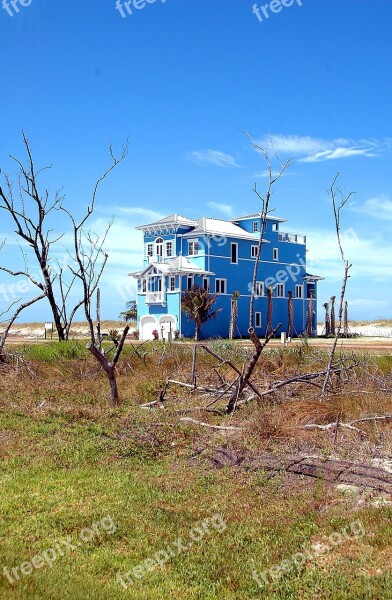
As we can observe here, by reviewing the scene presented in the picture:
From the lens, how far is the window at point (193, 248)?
55.8m

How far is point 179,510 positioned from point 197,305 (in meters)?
43.7

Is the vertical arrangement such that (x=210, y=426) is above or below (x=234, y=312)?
below

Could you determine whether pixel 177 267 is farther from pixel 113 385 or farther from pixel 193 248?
pixel 113 385

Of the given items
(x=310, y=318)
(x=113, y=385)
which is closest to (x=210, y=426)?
(x=113, y=385)

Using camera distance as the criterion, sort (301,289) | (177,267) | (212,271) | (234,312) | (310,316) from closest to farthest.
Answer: (234,312) → (177,267) → (212,271) → (310,316) → (301,289)

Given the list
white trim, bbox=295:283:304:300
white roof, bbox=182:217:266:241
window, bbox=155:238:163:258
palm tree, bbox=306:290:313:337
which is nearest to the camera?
white roof, bbox=182:217:266:241

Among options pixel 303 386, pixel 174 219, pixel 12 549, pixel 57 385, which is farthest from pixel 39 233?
pixel 174 219

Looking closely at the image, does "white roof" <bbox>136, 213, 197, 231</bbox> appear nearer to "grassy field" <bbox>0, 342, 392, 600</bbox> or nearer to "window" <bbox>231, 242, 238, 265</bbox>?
"window" <bbox>231, 242, 238, 265</bbox>

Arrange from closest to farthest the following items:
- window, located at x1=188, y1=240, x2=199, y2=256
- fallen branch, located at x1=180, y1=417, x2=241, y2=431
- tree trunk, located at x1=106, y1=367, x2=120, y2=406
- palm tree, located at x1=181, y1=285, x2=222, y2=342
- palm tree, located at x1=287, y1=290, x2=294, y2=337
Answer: fallen branch, located at x1=180, y1=417, x2=241, y2=431 < tree trunk, located at x1=106, y1=367, x2=120, y2=406 < palm tree, located at x1=181, y1=285, x2=222, y2=342 < window, located at x1=188, y1=240, x2=199, y2=256 < palm tree, located at x1=287, y1=290, x2=294, y2=337

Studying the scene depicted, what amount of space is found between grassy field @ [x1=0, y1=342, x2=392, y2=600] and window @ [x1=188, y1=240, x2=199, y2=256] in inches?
1703

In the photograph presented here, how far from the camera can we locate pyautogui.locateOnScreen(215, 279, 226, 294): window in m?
55.9

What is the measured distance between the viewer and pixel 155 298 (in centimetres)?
5491

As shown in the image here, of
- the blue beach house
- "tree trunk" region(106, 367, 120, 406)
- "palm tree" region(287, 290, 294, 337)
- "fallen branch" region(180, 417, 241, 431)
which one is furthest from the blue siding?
"fallen branch" region(180, 417, 241, 431)

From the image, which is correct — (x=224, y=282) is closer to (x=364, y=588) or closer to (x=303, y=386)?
(x=303, y=386)
